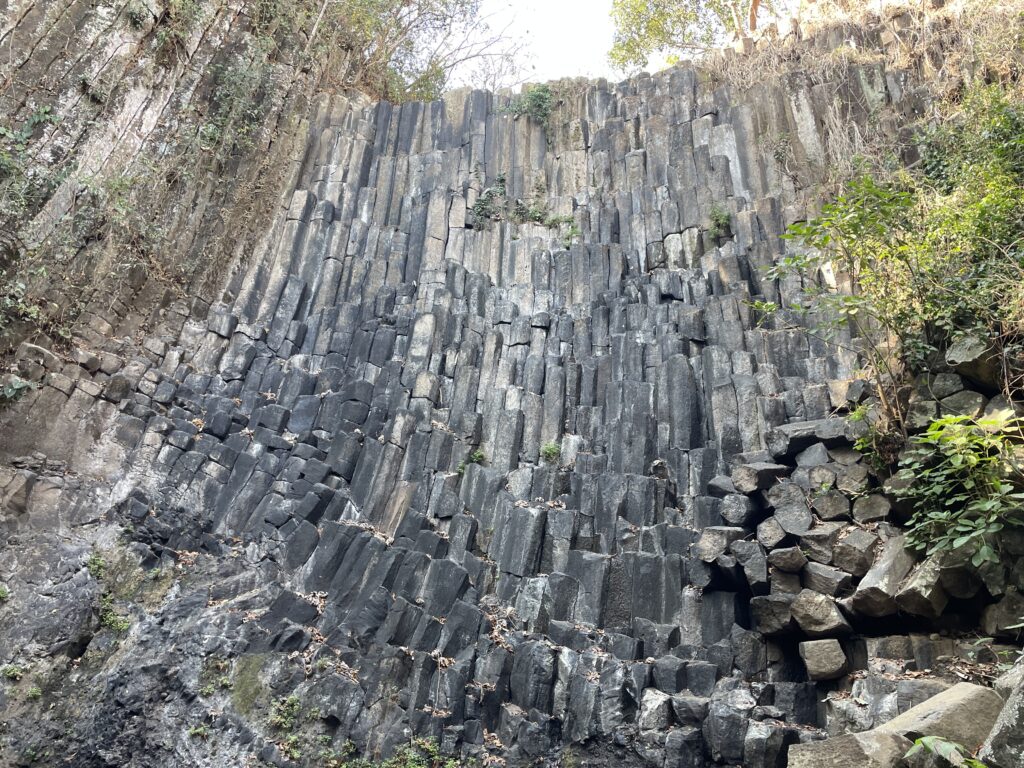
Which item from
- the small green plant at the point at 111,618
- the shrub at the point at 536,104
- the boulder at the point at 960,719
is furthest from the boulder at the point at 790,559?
the shrub at the point at 536,104

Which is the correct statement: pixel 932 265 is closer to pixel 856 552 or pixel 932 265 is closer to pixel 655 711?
pixel 856 552

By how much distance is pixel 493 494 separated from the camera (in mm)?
10086

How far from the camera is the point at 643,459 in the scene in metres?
9.66

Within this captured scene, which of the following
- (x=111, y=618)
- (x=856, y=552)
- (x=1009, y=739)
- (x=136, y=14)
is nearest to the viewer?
(x=1009, y=739)

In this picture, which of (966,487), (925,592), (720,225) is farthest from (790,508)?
(720,225)

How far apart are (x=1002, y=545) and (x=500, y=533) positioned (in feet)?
17.4

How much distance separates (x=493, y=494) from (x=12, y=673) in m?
5.70

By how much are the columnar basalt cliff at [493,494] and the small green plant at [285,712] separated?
1.3 inches

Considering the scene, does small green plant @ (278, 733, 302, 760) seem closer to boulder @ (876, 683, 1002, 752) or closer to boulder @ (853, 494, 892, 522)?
boulder @ (876, 683, 1002, 752)

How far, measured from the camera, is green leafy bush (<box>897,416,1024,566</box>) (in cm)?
618

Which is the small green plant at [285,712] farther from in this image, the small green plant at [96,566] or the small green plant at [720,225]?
the small green plant at [720,225]

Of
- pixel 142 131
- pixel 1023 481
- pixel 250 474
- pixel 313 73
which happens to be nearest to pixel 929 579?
pixel 1023 481

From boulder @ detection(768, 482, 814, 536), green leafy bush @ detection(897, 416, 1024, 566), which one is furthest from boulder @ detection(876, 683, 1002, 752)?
boulder @ detection(768, 482, 814, 536)

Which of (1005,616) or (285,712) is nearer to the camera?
(1005,616)
